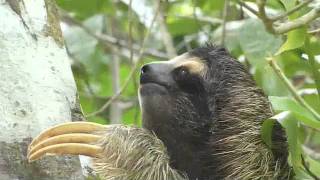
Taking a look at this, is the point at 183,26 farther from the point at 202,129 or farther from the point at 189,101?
the point at 202,129

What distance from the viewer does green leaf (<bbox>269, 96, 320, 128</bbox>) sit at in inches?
113

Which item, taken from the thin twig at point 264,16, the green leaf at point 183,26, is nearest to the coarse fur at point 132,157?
the thin twig at point 264,16

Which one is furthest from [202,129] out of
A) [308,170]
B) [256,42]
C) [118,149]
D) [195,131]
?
[256,42]

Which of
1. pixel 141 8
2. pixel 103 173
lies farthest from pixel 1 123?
pixel 141 8

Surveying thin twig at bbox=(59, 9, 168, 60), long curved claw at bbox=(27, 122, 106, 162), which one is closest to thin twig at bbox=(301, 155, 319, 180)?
long curved claw at bbox=(27, 122, 106, 162)

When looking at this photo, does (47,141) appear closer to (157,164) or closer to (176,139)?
(157,164)

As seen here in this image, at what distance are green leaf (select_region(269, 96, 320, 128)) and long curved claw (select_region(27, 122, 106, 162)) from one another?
813 mm

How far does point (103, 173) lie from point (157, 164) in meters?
0.32

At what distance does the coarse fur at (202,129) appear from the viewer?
3361 mm

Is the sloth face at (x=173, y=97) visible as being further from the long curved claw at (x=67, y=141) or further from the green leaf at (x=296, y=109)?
the green leaf at (x=296, y=109)

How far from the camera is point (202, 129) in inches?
144

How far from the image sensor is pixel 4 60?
2559 mm

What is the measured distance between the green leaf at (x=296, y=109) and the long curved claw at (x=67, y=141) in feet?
2.67

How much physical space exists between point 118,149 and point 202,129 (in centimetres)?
61
